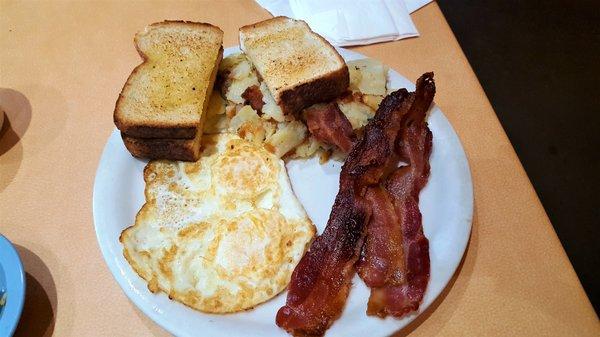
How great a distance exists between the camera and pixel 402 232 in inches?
58.6

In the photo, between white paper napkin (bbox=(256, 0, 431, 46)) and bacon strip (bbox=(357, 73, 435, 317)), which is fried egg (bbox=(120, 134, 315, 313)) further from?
white paper napkin (bbox=(256, 0, 431, 46))

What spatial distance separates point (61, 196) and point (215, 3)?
130 centimetres

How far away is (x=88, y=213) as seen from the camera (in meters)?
1.68

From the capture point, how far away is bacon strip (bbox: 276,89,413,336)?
133 centimetres

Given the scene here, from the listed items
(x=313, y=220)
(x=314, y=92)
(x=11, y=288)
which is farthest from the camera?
(x=314, y=92)

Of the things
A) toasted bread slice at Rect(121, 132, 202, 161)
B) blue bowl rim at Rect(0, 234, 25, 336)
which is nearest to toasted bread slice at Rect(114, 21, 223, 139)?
toasted bread slice at Rect(121, 132, 202, 161)

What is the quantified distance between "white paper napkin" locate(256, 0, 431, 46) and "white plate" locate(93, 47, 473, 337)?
38 cm

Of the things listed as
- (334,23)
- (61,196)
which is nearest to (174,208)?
(61,196)

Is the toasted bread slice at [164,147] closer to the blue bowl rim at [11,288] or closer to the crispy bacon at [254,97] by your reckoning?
the crispy bacon at [254,97]

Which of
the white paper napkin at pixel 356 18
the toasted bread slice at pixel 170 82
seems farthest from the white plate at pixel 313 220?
the white paper napkin at pixel 356 18

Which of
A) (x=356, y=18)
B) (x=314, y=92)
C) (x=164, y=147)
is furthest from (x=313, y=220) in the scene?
(x=356, y=18)

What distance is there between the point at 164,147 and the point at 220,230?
0.42 m

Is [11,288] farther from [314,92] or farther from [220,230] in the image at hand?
[314,92]

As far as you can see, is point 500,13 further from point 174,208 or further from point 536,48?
point 174,208
